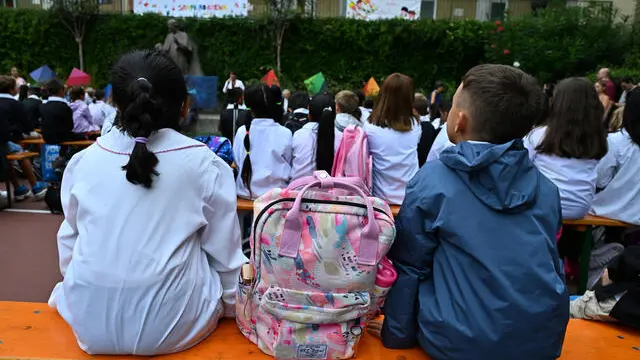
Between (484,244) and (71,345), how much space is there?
4.82 feet

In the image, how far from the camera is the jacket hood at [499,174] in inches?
59.9

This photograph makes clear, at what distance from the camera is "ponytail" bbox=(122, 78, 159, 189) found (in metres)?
1.57

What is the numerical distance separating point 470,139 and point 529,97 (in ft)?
0.77

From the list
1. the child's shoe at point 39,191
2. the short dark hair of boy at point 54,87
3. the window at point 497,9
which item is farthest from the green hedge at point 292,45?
the child's shoe at point 39,191

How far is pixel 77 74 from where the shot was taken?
1222 cm

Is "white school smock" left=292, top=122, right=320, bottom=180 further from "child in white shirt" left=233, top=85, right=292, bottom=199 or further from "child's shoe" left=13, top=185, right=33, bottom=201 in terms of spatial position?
"child's shoe" left=13, top=185, right=33, bottom=201

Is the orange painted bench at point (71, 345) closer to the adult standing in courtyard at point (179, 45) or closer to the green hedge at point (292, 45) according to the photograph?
the adult standing in courtyard at point (179, 45)

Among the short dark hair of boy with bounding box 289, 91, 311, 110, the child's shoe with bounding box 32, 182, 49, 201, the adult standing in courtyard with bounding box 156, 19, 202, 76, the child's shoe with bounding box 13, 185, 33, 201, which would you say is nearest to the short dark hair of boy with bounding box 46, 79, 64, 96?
the child's shoe with bounding box 32, 182, 49, 201

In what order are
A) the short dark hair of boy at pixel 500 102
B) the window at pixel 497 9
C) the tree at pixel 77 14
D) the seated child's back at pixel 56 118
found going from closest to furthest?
1. the short dark hair of boy at pixel 500 102
2. the seated child's back at pixel 56 118
3. the tree at pixel 77 14
4. the window at pixel 497 9

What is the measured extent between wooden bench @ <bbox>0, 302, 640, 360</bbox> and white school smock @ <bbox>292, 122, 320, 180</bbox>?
7.49 ft

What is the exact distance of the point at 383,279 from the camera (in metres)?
1.63

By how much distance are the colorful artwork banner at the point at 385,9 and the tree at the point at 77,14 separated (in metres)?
7.82

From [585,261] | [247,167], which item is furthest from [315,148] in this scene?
[585,261]

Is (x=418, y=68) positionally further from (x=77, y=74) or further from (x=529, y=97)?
(x=529, y=97)
